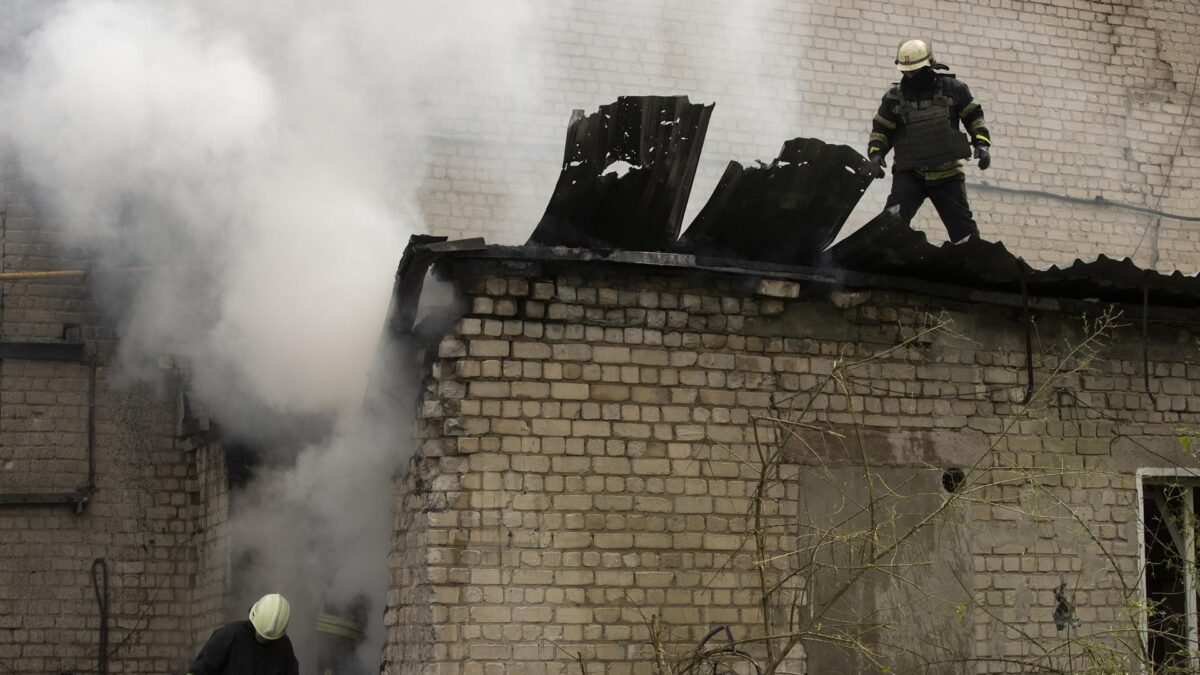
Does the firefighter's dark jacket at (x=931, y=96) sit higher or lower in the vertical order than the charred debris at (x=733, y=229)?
higher

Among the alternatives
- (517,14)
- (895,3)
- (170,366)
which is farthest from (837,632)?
(895,3)

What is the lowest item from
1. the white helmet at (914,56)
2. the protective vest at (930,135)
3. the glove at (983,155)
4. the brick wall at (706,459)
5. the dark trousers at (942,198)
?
the brick wall at (706,459)

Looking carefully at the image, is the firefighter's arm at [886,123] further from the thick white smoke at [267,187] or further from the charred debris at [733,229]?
the thick white smoke at [267,187]

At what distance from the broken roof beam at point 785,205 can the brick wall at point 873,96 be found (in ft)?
15.8

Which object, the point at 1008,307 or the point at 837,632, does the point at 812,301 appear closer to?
the point at 1008,307

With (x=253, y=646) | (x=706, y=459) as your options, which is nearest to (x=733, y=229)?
(x=706, y=459)

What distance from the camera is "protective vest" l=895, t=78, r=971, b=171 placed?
8.92 meters

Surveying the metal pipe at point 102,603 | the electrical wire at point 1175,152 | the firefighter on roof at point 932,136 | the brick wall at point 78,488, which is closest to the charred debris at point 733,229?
the firefighter on roof at point 932,136

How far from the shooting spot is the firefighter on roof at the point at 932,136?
892 centimetres

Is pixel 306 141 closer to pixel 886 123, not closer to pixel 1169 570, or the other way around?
pixel 886 123

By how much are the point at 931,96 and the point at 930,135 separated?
0.88 feet

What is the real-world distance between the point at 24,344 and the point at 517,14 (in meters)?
4.97

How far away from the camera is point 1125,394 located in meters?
8.00

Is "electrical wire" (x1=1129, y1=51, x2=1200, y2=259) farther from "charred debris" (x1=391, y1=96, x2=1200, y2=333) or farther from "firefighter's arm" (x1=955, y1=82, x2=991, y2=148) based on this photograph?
"charred debris" (x1=391, y1=96, x2=1200, y2=333)
